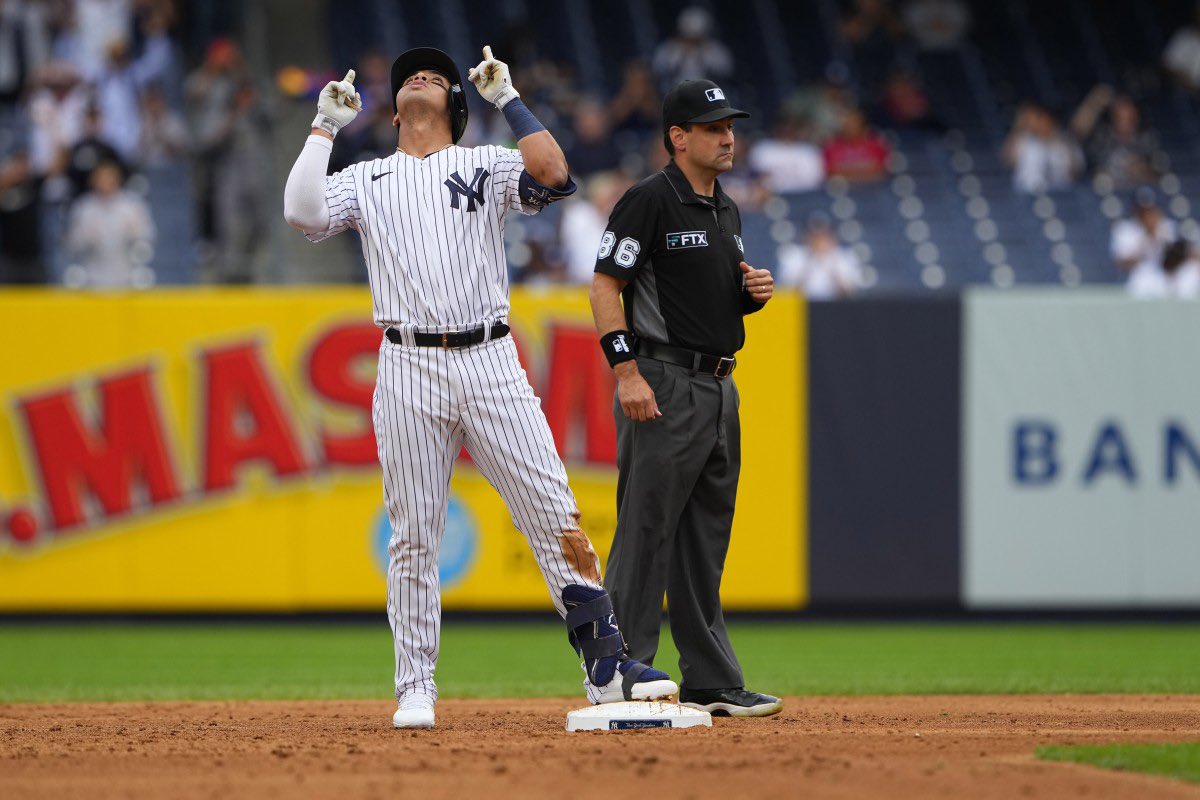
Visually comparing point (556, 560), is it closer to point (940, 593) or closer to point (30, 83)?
point (940, 593)

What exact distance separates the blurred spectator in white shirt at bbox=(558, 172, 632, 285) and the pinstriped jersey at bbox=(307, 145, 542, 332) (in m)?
7.14

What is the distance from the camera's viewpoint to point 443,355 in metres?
5.49

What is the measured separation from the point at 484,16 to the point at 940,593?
8745 millimetres

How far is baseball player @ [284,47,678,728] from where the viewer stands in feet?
18.0

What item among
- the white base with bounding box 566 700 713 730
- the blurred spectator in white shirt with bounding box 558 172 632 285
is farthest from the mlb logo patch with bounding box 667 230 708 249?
the blurred spectator in white shirt with bounding box 558 172 632 285

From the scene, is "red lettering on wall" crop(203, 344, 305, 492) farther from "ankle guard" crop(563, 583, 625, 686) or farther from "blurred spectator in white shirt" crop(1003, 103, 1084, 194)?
"blurred spectator in white shirt" crop(1003, 103, 1084, 194)

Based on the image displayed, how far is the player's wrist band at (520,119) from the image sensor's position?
5539mm

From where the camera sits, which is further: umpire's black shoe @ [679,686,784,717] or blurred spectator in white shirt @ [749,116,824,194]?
blurred spectator in white shirt @ [749,116,824,194]

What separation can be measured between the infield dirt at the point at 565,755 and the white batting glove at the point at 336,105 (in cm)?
202

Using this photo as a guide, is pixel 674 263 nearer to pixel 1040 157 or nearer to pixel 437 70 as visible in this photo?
pixel 437 70

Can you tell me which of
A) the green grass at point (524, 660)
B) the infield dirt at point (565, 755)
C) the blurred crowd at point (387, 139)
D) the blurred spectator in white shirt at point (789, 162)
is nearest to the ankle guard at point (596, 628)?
the infield dirt at point (565, 755)

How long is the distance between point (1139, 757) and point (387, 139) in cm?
920

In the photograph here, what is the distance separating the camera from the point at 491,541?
38.0 feet

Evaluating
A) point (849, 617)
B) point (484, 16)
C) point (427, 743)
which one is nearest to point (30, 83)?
point (484, 16)
